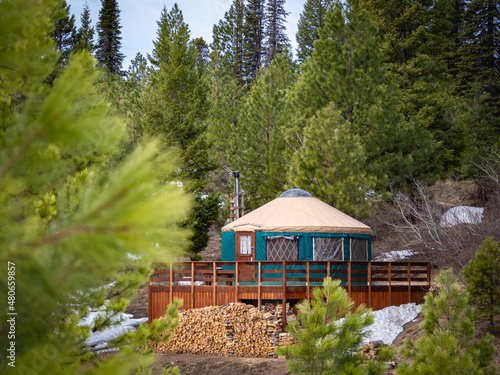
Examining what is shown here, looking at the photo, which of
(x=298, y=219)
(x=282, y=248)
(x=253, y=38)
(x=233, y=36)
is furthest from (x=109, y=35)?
(x=282, y=248)

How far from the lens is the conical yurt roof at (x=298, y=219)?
36.0ft

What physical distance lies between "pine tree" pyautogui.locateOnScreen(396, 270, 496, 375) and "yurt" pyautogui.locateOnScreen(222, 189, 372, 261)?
5.94 meters

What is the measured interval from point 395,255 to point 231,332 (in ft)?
24.4

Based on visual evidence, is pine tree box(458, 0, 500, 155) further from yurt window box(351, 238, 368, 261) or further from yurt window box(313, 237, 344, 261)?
yurt window box(313, 237, 344, 261)

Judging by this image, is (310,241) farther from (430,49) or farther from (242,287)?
(430,49)

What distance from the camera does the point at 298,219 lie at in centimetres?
1115

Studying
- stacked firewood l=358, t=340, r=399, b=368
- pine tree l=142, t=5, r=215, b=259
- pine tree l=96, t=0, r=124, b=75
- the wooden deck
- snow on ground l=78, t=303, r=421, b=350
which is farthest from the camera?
pine tree l=96, t=0, r=124, b=75

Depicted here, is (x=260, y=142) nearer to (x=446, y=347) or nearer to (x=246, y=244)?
(x=246, y=244)

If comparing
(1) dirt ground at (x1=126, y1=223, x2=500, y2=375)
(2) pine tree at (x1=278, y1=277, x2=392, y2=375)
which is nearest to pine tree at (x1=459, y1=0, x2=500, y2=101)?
(1) dirt ground at (x1=126, y1=223, x2=500, y2=375)

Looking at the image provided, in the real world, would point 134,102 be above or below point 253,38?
below

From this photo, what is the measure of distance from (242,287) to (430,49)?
14230 millimetres

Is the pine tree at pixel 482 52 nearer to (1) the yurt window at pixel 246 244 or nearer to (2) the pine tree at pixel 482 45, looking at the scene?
(2) the pine tree at pixel 482 45

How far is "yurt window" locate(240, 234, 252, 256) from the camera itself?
11.5 m

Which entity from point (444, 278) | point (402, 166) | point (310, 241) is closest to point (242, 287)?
point (310, 241)
